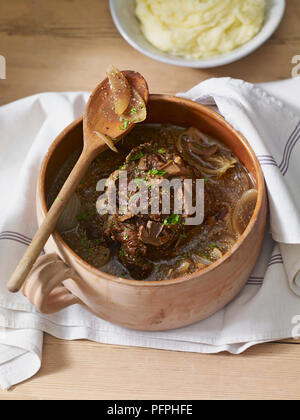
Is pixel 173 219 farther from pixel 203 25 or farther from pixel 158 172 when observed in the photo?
pixel 203 25

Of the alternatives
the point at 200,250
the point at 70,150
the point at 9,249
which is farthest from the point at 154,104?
the point at 9,249

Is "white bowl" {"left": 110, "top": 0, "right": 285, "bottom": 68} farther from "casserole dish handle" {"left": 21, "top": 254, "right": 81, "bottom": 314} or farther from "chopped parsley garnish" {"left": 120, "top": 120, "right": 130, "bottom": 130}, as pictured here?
"casserole dish handle" {"left": 21, "top": 254, "right": 81, "bottom": 314}

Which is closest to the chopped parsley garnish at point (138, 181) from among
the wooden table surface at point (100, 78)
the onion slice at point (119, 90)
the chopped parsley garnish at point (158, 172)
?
the chopped parsley garnish at point (158, 172)

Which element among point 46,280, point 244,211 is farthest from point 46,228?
point 244,211

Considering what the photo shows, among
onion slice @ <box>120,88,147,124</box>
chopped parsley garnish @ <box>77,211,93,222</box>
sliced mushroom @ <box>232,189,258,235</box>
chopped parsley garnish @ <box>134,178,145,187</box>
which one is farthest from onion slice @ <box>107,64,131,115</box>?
sliced mushroom @ <box>232,189,258,235</box>

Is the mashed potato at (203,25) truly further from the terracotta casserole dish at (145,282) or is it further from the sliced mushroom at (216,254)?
the sliced mushroom at (216,254)

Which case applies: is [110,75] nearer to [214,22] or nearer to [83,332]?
[214,22]
